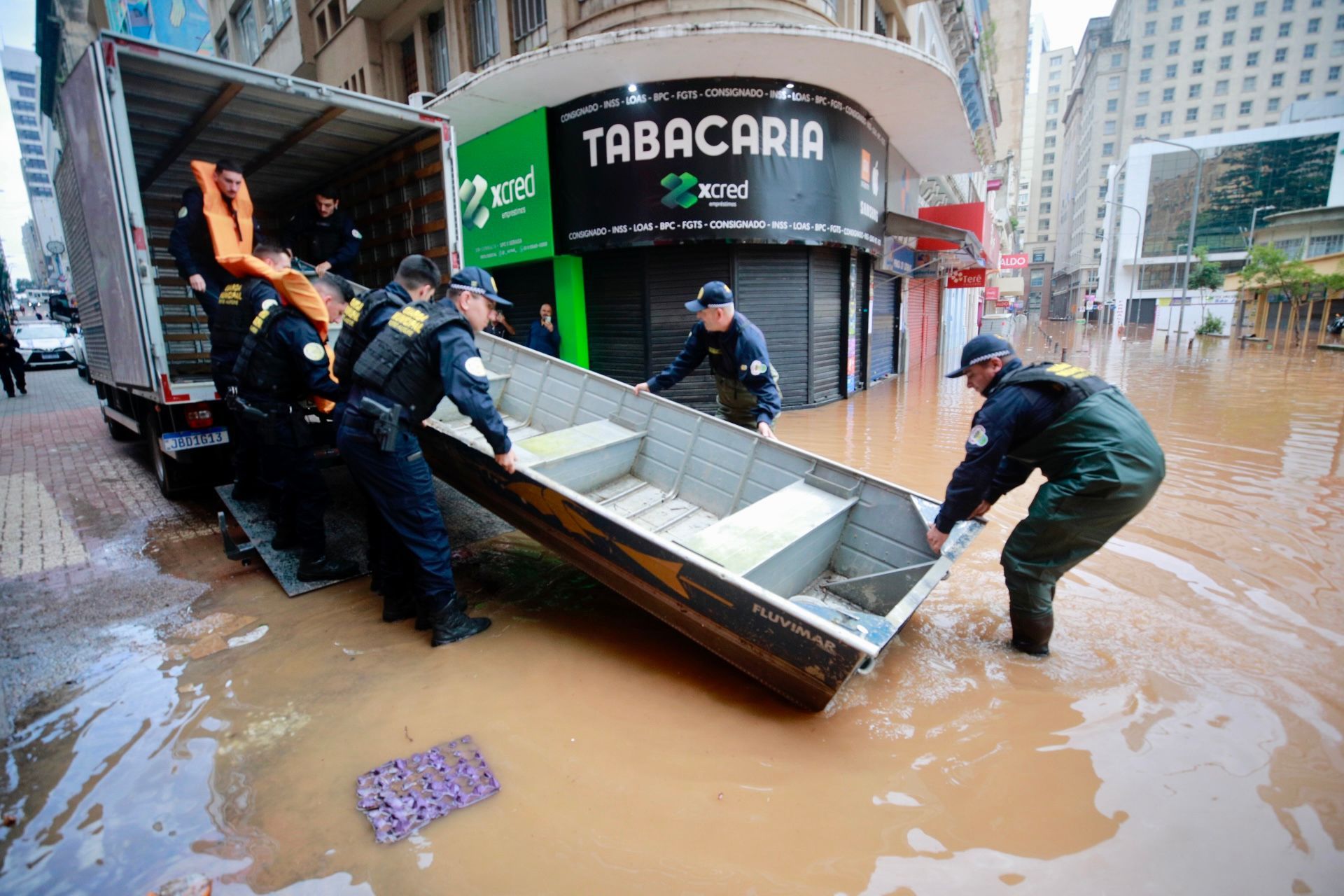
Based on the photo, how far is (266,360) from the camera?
3723 mm

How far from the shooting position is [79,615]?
3580mm

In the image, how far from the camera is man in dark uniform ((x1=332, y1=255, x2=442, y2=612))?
3324 mm

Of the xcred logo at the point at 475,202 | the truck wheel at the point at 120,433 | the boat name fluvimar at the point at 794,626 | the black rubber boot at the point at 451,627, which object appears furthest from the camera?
the xcred logo at the point at 475,202

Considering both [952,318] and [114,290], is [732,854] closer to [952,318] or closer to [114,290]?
[114,290]

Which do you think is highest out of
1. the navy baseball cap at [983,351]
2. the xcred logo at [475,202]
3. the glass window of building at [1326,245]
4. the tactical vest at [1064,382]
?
the glass window of building at [1326,245]

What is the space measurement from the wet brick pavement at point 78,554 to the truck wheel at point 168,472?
0.12 meters

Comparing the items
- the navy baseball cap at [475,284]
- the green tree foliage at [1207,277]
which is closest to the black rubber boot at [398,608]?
the navy baseball cap at [475,284]

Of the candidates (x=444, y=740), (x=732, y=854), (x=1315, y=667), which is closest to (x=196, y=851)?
(x=444, y=740)

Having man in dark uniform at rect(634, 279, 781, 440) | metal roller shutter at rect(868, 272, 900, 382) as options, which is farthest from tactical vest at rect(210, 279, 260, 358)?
metal roller shutter at rect(868, 272, 900, 382)

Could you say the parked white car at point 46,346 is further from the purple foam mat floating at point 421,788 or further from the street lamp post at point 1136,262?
the street lamp post at point 1136,262

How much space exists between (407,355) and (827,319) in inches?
324

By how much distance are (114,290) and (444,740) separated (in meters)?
4.51

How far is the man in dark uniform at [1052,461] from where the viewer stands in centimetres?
273

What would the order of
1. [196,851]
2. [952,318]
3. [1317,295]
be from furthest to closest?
[1317,295] < [952,318] < [196,851]
